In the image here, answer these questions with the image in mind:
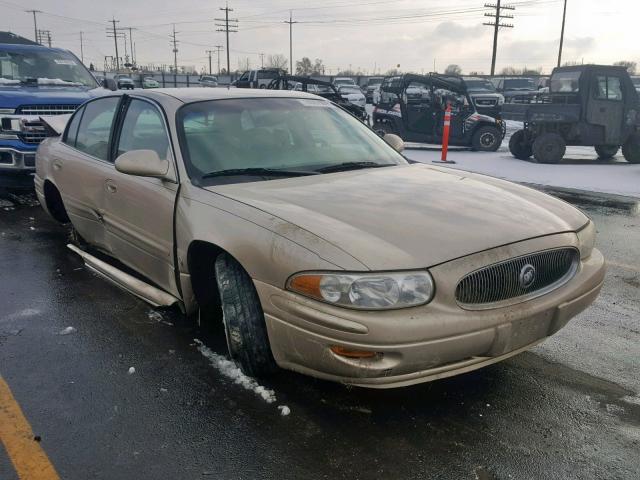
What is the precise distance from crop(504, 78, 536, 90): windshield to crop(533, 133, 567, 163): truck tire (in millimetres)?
24217

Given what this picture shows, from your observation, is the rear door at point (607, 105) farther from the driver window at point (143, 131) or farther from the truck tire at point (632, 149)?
the driver window at point (143, 131)

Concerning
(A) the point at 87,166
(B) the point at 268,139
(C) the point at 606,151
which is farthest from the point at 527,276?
(C) the point at 606,151

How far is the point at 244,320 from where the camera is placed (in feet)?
9.14

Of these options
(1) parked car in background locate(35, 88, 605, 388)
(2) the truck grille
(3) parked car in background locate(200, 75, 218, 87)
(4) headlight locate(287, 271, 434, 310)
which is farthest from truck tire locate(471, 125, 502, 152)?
(3) parked car in background locate(200, 75, 218, 87)

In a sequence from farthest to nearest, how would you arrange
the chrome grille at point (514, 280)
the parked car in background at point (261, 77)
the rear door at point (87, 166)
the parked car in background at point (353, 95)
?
1. the parked car in background at point (353, 95)
2. the parked car in background at point (261, 77)
3. the rear door at point (87, 166)
4. the chrome grille at point (514, 280)

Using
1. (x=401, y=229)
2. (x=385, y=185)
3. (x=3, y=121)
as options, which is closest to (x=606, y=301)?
(x=385, y=185)

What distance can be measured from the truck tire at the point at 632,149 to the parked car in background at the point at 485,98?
3224 millimetres

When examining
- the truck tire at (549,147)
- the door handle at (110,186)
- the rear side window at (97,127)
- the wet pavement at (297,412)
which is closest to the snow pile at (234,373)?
the wet pavement at (297,412)

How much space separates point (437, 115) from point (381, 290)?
12.7m

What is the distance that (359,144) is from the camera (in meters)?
4.04

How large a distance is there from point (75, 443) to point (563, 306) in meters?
2.36

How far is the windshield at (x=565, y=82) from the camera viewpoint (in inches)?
473

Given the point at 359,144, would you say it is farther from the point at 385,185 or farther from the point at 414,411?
the point at 414,411

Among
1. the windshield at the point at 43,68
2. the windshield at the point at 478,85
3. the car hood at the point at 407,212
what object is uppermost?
the windshield at the point at 478,85
